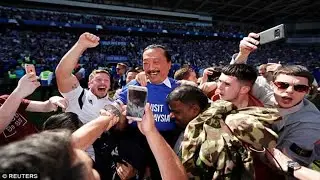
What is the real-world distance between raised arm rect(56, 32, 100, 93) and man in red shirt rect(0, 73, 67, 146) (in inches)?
6.8

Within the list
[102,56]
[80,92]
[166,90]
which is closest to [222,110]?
[166,90]

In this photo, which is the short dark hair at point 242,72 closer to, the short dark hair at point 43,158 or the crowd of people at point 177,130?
the crowd of people at point 177,130

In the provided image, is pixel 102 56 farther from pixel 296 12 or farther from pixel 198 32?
pixel 296 12

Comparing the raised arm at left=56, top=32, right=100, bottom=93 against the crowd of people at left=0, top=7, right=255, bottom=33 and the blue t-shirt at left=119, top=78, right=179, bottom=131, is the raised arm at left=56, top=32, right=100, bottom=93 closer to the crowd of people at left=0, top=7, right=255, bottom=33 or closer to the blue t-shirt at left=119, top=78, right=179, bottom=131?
the blue t-shirt at left=119, top=78, right=179, bottom=131

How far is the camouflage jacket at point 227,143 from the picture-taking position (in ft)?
4.70

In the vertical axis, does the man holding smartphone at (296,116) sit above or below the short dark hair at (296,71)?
below

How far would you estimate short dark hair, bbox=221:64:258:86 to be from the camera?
205cm

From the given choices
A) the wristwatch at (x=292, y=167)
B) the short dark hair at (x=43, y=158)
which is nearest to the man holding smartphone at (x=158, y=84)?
the wristwatch at (x=292, y=167)

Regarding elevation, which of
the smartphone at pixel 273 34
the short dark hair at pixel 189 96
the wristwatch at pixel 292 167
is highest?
the smartphone at pixel 273 34

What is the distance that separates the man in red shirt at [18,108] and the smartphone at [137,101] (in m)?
1.20

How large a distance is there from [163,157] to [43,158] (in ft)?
2.50

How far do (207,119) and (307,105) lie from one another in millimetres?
808

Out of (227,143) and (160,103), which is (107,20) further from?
(227,143)

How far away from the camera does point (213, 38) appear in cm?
3497
